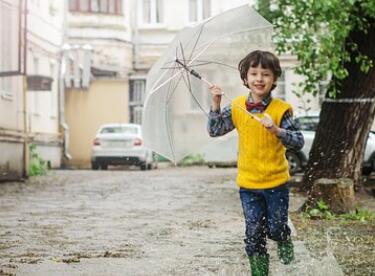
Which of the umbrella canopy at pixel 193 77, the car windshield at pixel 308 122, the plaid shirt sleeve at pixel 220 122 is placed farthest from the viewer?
the car windshield at pixel 308 122

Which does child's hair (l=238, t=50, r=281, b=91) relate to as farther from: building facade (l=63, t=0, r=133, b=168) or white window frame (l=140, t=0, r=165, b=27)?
white window frame (l=140, t=0, r=165, b=27)

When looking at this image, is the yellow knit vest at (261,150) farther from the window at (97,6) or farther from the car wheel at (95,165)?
the window at (97,6)

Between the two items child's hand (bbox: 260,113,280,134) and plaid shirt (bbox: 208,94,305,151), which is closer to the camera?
child's hand (bbox: 260,113,280,134)

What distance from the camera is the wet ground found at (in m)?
6.66

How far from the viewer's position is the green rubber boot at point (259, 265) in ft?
18.1

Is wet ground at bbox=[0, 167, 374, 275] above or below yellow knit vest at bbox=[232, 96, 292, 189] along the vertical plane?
below

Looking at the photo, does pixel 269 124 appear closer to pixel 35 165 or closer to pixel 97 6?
pixel 35 165

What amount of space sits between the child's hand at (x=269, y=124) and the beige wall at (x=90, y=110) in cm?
2645

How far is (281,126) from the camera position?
5328mm

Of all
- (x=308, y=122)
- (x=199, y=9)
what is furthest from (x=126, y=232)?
(x=199, y=9)

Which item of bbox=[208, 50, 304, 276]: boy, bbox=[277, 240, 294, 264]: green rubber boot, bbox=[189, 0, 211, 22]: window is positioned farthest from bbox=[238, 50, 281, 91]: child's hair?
bbox=[189, 0, 211, 22]: window

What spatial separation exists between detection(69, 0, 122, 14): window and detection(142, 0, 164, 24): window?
168cm

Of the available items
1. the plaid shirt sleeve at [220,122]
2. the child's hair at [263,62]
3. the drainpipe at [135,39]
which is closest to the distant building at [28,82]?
the drainpipe at [135,39]

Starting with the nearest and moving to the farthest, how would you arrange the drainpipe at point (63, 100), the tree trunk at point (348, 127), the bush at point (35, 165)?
the tree trunk at point (348, 127)
the bush at point (35, 165)
the drainpipe at point (63, 100)
